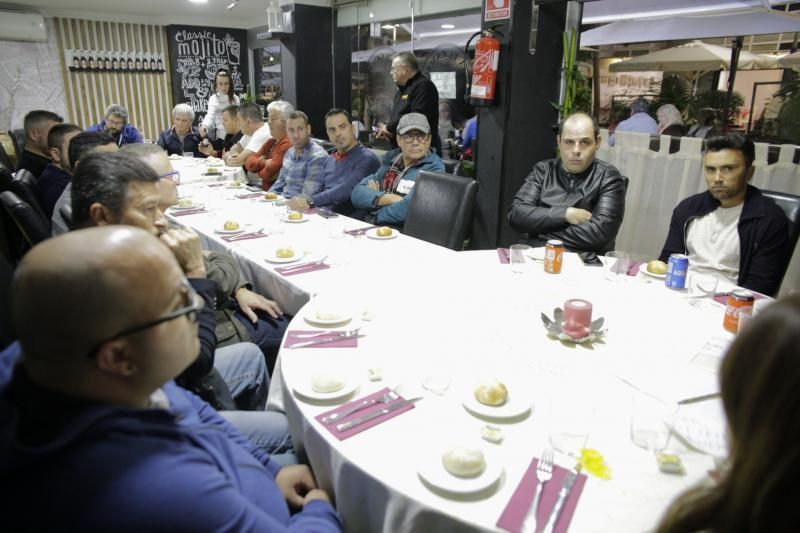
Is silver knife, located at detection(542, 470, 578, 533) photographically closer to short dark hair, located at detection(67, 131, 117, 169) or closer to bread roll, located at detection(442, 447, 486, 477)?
bread roll, located at detection(442, 447, 486, 477)

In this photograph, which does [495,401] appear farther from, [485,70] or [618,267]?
[485,70]

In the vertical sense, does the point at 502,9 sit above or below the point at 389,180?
above

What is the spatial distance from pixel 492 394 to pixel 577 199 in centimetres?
193

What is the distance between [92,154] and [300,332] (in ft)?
2.86

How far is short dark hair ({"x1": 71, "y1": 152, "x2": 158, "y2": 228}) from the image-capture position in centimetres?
154

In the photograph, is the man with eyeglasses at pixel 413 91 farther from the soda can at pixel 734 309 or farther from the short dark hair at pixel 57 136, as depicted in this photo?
the soda can at pixel 734 309

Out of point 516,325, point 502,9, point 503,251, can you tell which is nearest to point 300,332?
point 516,325

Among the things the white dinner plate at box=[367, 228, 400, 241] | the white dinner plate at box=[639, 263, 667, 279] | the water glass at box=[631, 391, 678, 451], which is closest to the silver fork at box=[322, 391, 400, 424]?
the water glass at box=[631, 391, 678, 451]

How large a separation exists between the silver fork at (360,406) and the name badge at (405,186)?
227 cm

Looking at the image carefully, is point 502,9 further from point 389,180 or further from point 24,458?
point 24,458

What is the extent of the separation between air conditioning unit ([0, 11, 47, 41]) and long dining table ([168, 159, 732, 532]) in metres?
7.92

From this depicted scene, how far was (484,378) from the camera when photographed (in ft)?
4.01

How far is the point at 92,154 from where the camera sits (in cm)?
162

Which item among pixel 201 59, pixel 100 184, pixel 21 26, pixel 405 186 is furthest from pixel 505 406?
pixel 201 59
